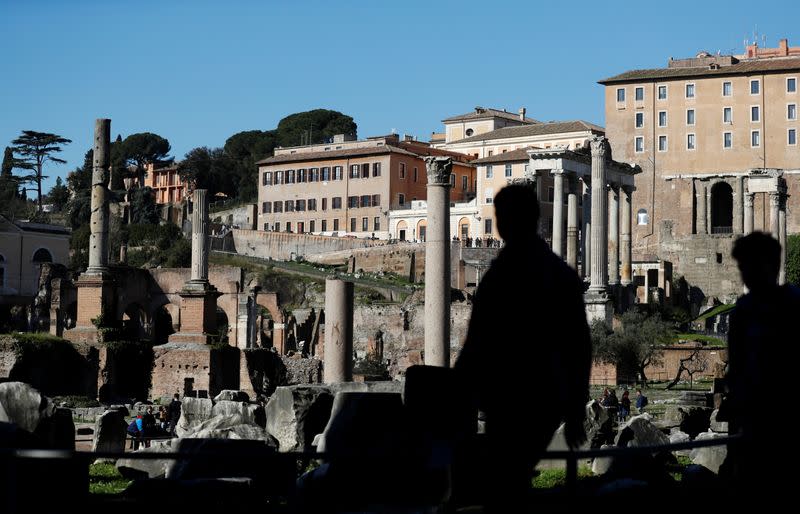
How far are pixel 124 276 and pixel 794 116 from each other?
36.3m

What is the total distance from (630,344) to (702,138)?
32894mm

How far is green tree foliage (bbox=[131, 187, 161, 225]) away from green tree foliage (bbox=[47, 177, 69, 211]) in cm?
1086

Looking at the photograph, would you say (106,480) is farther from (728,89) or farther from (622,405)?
(728,89)

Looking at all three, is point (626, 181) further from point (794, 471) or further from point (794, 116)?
point (794, 471)

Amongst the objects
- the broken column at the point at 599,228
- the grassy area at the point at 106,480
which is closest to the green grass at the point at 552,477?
the grassy area at the point at 106,480

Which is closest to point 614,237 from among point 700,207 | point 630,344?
point 630,344

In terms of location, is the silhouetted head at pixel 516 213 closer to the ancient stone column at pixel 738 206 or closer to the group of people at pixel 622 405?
the group of people at pixel 622 405

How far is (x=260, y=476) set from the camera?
25.4ft

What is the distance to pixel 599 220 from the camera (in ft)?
128

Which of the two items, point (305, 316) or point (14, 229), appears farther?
point (14, 229)

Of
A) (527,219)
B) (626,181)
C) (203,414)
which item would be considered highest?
(626,181)

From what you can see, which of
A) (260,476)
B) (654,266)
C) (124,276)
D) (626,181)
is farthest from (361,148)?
(260,476)

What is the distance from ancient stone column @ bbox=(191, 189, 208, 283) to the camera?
31.3m

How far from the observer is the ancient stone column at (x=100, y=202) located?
95.4 feet
